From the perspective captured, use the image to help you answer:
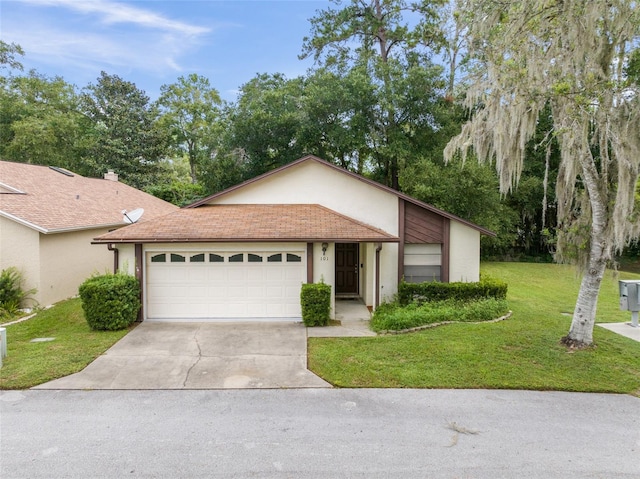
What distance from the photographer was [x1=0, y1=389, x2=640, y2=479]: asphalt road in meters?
3.76

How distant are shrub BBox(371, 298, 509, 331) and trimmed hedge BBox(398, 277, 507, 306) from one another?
0.65ft

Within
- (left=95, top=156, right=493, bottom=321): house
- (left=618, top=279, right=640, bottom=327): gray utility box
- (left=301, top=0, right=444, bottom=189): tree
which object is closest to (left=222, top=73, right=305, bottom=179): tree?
(left=301, top=0, right=444, bottom=189): tree

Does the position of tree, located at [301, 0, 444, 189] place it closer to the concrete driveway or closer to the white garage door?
the white garage door

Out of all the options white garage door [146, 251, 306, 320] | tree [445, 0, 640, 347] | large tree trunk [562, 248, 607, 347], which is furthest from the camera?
white garage door [146, 251, 306, 320]

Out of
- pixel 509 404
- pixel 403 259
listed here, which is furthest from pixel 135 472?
pixel 403 259

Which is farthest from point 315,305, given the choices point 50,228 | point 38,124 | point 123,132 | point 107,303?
point 123,132

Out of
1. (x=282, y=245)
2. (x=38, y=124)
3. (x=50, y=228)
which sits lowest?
(x=282, y=245)

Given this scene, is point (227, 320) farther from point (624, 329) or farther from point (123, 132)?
point (123, 132)

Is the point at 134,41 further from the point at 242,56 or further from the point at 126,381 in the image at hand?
the point at 126,381

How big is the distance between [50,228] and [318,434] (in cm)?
1033

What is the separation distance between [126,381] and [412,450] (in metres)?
4.53

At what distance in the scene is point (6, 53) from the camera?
24438 millimetres

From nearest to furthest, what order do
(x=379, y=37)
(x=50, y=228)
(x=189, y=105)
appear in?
(x=50, y=228) < (x=379, y=37) < (x=189, y=105)

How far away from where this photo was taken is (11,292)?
403 inches
